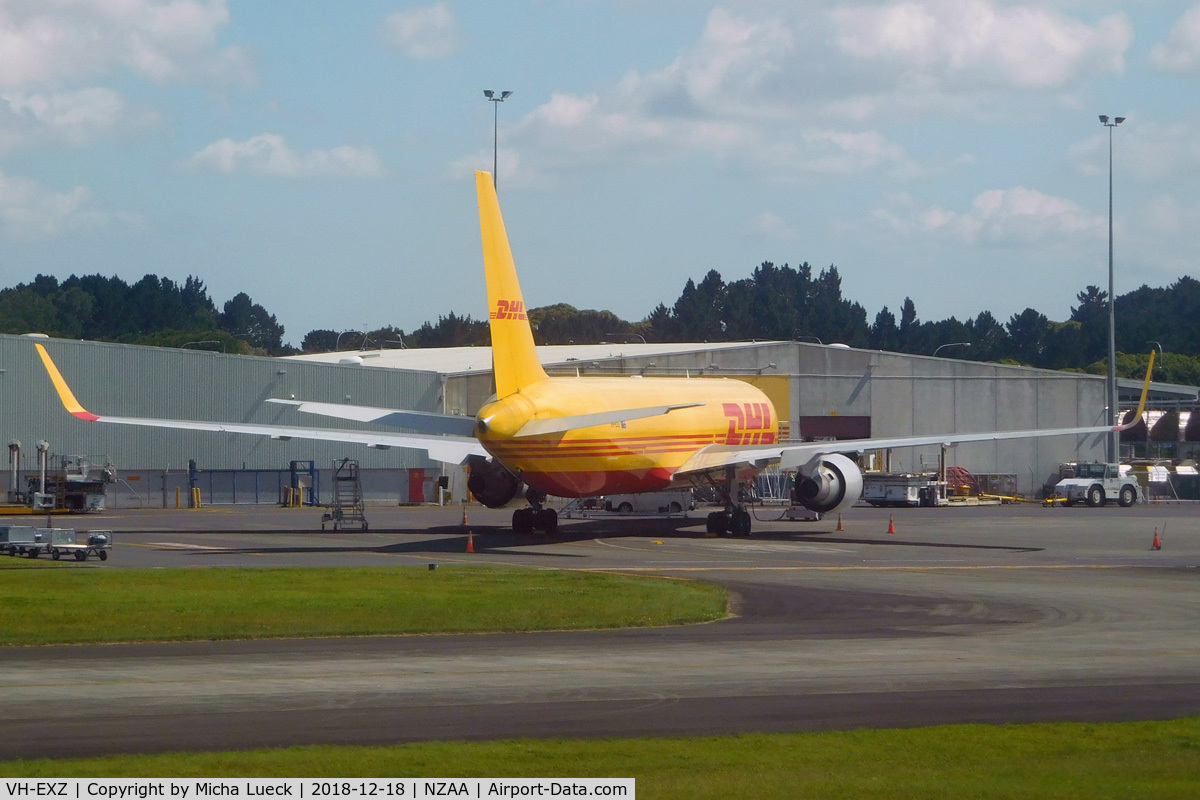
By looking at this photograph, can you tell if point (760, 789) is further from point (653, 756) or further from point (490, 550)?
point (490, 550)

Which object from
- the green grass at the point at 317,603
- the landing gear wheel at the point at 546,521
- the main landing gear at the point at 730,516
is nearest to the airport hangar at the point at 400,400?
the main landing gear at the point at 730,516

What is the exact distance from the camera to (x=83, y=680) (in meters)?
16.9

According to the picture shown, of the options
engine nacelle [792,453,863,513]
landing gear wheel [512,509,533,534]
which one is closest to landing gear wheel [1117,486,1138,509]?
engine nacelle [792,453,863,513]

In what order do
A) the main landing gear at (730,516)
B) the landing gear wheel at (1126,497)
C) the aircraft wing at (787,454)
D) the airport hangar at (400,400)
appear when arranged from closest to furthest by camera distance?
the aircraft wing at (787,454), the main landing gear at (730,516), the airport hangar at (400,400), the landing gear wheel at (1126,497)

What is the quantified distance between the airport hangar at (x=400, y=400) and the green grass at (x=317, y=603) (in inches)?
1627

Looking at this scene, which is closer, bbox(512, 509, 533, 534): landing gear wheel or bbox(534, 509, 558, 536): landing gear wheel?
bbox(534, 509, 558, 536): landing gear wheel

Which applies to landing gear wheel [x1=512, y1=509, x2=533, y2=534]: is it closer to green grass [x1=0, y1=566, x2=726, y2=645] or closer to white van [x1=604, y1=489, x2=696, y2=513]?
white van [x1=604, y1=489, x2=696, y2=513]

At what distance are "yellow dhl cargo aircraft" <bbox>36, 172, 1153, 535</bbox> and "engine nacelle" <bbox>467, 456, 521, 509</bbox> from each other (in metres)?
0.03

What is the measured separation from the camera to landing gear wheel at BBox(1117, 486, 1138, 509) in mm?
76812

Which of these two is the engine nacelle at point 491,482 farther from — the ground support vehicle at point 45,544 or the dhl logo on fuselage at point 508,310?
the ground support vehicle at point 45,544

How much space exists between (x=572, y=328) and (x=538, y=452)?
12546 centimetres

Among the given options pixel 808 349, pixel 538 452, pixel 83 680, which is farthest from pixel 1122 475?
pixel 83 680

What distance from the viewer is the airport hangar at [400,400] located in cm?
6906
